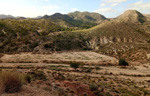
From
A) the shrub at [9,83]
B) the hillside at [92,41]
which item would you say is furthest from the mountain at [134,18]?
the shrub at [9,83]

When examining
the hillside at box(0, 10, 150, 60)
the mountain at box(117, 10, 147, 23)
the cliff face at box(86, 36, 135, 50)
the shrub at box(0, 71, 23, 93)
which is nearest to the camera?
A: the shrub at box(0, 71, 23, 93)

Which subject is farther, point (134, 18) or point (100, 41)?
point (134, 18)

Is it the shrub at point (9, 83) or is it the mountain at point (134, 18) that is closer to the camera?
the shrub at point (9, 83)

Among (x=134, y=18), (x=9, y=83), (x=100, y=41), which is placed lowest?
(x=9, y=83)

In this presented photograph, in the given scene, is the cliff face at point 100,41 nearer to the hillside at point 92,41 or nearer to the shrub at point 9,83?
the hillside at point 92,41

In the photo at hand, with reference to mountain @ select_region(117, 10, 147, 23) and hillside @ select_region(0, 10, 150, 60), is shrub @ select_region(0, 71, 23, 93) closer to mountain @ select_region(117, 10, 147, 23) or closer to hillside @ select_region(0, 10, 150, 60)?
hillside @ select_region(0, 10, 150, 60)

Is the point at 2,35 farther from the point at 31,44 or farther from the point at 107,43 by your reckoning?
the point at 107,43

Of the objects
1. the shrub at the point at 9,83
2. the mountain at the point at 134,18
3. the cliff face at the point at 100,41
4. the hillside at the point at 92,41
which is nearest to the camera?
the shrub at the point at 9,83

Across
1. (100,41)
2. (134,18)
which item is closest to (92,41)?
(100,41)

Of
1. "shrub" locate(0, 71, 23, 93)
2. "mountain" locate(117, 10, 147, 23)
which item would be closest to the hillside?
"mountain" locate(117, 10, 147, 23)

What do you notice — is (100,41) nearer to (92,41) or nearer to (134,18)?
(92,41)

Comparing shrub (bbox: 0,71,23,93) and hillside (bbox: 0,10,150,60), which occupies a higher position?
hillside (bbox: 0,10,150,60)

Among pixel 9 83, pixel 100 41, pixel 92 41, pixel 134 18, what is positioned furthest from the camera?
pixel 134 18

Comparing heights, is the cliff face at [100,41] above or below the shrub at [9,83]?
above
